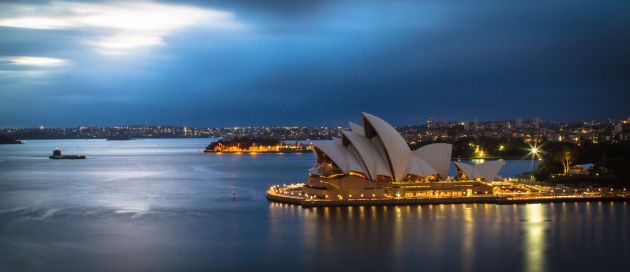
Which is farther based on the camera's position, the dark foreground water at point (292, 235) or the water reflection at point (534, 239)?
the dark foreground water at point (292, 235)

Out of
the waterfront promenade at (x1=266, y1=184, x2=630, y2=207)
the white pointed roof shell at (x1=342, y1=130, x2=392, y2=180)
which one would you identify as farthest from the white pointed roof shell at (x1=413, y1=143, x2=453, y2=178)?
the white pointed roof shell at (x1=342, y1=130, x2=392, y2=180)

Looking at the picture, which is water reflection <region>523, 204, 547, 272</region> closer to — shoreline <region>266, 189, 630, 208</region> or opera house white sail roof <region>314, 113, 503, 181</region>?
shoreline <region>266, 189, 630, 208</region>

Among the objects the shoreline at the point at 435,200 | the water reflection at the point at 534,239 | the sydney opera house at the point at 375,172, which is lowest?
the water reflection at the point at 534,239

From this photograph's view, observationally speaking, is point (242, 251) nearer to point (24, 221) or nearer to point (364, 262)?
point (364, 262)

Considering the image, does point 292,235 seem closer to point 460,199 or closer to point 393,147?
point 393,147

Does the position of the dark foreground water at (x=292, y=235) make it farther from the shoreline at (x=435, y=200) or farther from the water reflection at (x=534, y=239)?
the shoreline at (x=435, y=200)

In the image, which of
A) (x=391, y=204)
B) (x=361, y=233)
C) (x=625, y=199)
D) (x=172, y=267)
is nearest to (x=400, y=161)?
(x=391, y=204)

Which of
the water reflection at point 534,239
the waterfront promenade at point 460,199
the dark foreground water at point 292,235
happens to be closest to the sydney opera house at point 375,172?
the waterfront promenade at point 460,199
